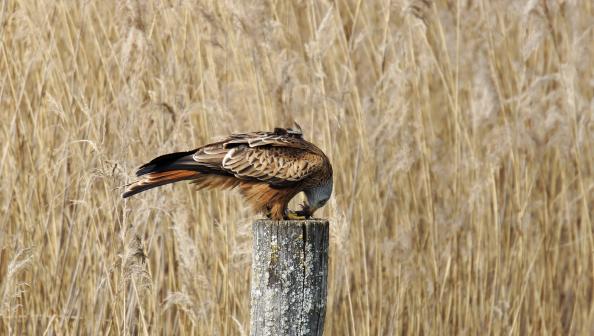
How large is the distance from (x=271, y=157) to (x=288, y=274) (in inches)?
25.6

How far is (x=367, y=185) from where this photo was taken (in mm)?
4312

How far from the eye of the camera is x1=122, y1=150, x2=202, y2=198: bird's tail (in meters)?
3.05

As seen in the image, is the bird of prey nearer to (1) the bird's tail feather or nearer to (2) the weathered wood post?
(1) the bird's tail feather

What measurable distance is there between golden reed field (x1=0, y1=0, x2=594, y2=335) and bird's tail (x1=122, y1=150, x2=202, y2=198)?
0.42 metres

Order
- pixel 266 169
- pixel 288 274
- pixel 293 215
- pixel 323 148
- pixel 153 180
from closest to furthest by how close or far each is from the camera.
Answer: pixel 288 274, pixel 153 180, pixel 266 169, pixel 293 215, pixel 323 148

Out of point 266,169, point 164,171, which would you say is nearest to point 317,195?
point 266,169

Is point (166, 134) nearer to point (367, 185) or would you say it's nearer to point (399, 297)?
point (367, 185)

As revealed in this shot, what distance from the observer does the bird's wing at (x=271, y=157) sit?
3.30 meters

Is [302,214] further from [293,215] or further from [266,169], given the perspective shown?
[266,169]

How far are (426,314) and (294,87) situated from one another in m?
1.20

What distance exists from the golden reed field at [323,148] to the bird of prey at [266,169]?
0.71 ft

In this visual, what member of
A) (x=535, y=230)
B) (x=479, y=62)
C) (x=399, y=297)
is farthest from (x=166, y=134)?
(x=535, y=230)

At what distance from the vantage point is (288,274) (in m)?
2.84

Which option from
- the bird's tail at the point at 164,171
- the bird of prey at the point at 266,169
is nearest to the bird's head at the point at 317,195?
the bird of prey at the point at 266,169
